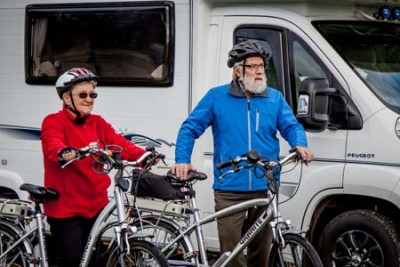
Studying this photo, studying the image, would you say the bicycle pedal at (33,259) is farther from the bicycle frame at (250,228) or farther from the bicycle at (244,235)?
the bicycle frame at (250,228)

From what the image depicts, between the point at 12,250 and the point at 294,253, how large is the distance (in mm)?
2051

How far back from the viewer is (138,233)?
5.98m

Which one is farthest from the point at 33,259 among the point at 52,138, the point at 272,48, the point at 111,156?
the point at 272,48

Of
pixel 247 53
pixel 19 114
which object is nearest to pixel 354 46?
pixel 247 53

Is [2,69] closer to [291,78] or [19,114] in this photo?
[19,114]

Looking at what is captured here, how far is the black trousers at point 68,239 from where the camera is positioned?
6.31 metres

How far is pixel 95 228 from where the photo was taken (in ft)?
20.4

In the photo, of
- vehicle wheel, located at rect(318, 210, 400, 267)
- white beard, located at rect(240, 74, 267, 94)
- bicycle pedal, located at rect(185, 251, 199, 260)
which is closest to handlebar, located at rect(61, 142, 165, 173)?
bicycle pedal, located at rect(185, 251, 199, 260)

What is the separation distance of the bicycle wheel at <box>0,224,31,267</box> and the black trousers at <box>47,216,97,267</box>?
0.90 ft

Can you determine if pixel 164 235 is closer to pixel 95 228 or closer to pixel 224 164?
pixel 95 228

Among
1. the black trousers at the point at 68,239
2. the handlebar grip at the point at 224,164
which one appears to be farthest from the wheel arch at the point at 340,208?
the black trousers at the point at 68,239

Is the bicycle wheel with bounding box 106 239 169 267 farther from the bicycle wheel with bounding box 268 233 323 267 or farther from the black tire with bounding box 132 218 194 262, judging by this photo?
the bicycle wheel with bounding box 268 233 323 267

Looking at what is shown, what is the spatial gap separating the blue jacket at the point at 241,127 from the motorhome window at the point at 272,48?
0.93 metres

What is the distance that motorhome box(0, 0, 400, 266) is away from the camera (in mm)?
6918
